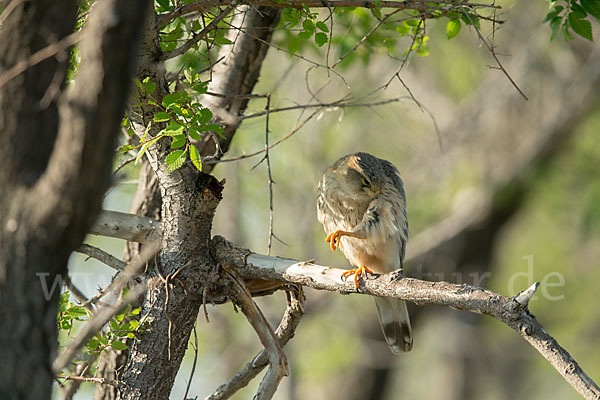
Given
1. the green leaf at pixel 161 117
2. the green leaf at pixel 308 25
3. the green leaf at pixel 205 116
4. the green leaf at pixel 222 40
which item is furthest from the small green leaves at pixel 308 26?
the green leaf at pixel 161 117

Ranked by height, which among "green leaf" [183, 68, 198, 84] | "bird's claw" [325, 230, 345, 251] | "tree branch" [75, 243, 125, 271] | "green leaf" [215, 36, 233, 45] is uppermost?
"green leaf" [215, 36, 233, 45]

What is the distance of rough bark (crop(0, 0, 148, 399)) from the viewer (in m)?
1.67

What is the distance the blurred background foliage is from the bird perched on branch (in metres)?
4.03

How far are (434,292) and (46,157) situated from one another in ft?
5.27

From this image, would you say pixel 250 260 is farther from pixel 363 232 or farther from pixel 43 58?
pixel 43 58

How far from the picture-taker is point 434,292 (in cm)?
271

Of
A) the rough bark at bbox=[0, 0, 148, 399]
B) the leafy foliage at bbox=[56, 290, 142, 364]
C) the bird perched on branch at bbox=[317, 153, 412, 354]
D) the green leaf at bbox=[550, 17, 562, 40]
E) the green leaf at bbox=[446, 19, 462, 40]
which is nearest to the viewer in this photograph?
the rough bark at bbox=[0, 0, 148, 399]

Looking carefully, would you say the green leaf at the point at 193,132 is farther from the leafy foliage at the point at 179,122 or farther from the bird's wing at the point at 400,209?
the bird's wing at the point at 400,209

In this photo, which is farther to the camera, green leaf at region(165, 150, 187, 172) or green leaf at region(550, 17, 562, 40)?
green leaf at region(550, 17, 562, 40)

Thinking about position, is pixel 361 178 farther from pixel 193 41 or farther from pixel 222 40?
pixel 193 41

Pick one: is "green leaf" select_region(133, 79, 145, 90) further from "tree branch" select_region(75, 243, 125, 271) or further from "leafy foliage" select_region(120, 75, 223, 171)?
"tree branch" select_region(75, 243, 125, 271)

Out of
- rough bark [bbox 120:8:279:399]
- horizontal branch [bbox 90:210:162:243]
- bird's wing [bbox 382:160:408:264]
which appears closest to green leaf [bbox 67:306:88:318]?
rough bark [bbox 120:8:279:399]

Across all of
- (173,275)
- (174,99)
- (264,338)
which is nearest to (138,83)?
(174,99)

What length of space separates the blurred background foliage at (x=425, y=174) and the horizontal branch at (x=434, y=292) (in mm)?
5448
